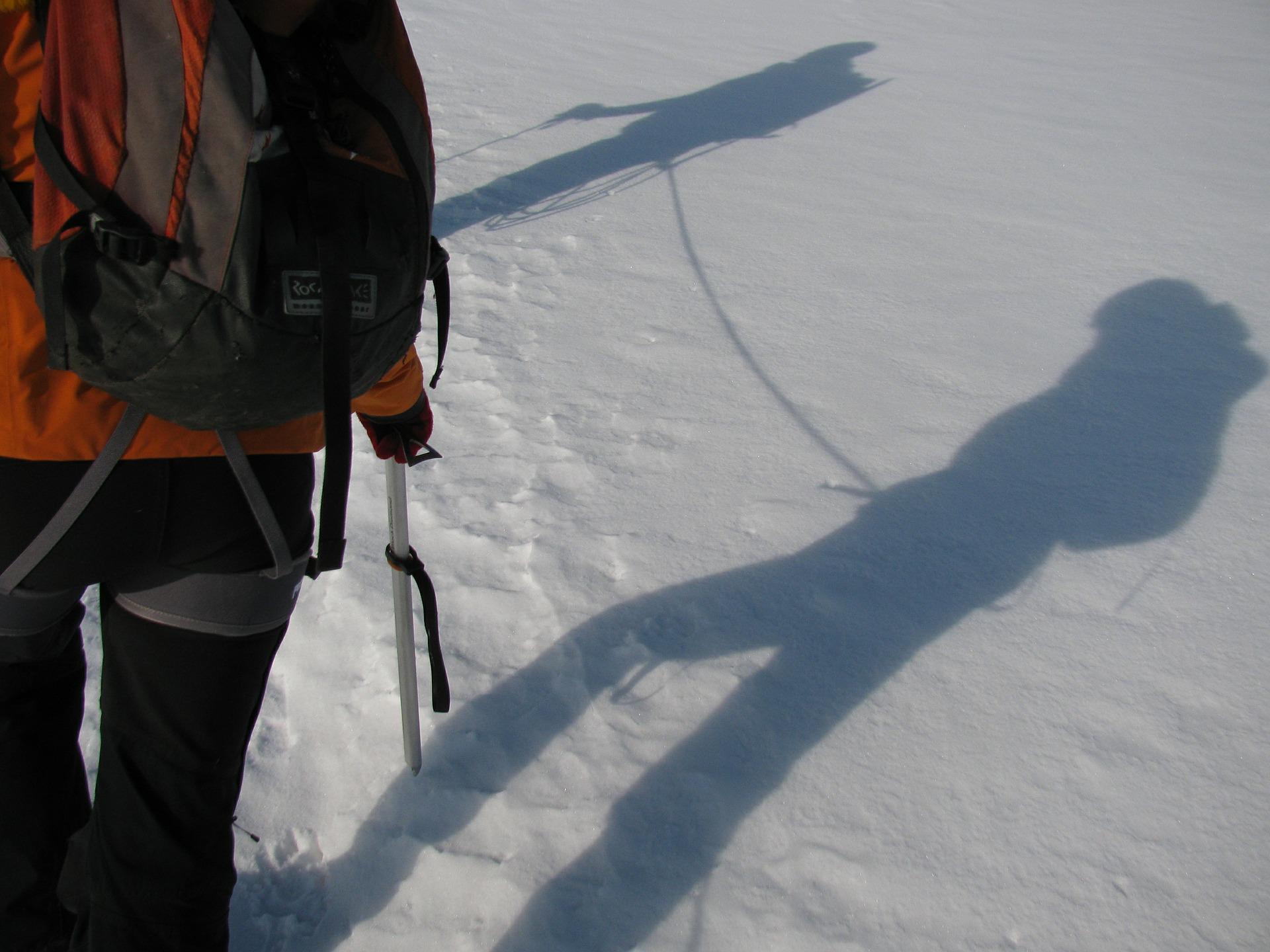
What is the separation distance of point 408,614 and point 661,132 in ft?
15.6

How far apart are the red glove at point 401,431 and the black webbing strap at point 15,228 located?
61 cm

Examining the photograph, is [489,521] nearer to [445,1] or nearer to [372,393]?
[372,393]

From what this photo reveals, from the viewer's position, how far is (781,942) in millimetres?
1551

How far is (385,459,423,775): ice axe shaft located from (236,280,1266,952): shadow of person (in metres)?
0.10

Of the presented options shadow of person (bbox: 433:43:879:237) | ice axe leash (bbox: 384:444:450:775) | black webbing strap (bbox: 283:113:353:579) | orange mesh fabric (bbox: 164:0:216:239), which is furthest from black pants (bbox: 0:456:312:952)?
shadow of person (bbox: 433:43:879:237)

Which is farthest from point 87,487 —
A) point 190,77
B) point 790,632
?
point 790,632

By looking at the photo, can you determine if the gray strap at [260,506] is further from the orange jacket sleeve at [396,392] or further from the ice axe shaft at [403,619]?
the ice axe shaft at [403,619]

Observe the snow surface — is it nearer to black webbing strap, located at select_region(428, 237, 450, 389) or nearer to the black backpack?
black webbing strap, located at select_region(428, 237, 450, 389)

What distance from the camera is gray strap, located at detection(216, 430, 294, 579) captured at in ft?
3.22

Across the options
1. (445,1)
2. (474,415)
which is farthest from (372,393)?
(445,1)

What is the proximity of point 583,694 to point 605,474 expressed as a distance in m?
0.83

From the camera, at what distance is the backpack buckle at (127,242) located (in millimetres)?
788

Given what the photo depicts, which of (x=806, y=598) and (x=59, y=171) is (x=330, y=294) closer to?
(x=59, y=171)

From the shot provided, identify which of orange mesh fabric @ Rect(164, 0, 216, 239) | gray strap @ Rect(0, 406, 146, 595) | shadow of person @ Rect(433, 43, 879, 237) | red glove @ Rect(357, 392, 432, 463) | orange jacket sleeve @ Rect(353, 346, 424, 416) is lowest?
shadow of person @ Rect(433, 43, 879, 237)
